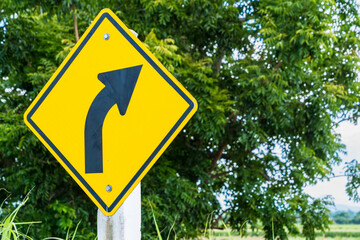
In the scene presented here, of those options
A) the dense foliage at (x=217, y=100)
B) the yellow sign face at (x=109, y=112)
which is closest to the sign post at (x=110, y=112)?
the yellow sign face at (x=109, y=112)

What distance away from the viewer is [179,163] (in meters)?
10.1

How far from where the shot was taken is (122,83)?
1.91 m

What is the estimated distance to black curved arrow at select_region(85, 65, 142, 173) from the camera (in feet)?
6.16

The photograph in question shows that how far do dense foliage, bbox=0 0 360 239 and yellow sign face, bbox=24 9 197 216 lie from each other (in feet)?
16.5

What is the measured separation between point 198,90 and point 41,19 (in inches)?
130

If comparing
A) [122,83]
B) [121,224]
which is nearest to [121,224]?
[121,224]

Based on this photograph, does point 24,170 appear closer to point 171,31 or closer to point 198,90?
point 198,90

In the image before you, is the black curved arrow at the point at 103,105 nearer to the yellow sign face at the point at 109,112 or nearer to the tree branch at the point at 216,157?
the yellow sign face at the point at 109,112

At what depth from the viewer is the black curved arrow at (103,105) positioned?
1.88 meters

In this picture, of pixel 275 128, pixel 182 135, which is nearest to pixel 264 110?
Answer: pixel 275 128

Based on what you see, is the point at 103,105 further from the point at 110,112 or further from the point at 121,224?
the point at 121,224

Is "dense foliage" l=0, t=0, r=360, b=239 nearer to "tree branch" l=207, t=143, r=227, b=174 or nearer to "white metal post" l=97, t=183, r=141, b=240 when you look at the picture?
"tree branch" l=207, t=143, r=227, b=174

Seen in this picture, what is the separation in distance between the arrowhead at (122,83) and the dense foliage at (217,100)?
5124mm

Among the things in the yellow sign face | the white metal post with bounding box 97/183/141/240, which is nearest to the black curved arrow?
the yellow sign face
